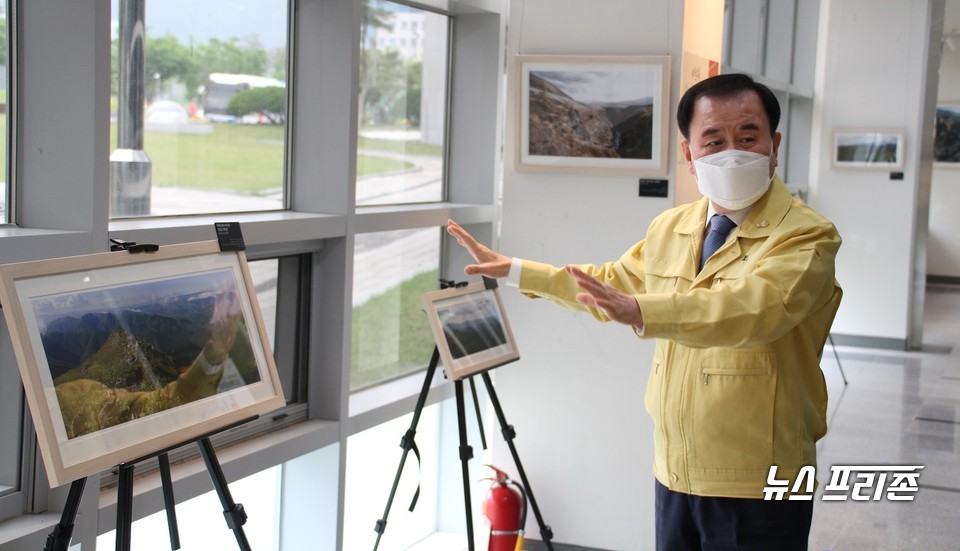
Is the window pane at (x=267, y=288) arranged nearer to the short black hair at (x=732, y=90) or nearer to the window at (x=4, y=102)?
the window at (x=4, y=102)

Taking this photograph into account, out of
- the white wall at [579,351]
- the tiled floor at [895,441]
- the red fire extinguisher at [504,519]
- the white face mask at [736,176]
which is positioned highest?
the white face mask at [736,176]

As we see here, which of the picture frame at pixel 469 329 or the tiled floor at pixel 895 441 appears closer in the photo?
the picture frame at pixel 469 329

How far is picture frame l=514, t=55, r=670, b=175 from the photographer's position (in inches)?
170

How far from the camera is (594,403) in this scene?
4539 millimetres

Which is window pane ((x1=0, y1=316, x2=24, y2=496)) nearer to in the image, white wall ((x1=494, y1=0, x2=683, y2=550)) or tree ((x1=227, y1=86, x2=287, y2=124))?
tree ((x1=227, y1=86, x2=287, y2=124))

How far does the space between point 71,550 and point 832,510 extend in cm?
386

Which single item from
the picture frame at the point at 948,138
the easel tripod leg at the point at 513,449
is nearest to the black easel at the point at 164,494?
the easel tripod leg at the point at 513,449

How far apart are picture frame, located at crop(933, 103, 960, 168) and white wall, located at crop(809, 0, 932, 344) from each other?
6339 millimetres

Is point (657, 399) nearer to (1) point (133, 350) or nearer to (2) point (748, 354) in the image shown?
(2) point (748, 354)

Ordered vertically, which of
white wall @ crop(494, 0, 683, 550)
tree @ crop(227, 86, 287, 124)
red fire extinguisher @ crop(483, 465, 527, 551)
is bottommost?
red fire extinguisher @ crop(483, 465, 527, 551)

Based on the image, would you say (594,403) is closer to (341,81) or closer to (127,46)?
(341,81)

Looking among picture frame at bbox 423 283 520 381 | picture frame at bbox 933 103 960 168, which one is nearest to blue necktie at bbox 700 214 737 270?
picture frame at bbox 423 283 520 381

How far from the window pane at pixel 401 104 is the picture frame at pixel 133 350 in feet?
5.81

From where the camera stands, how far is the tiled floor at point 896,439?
4918mm
